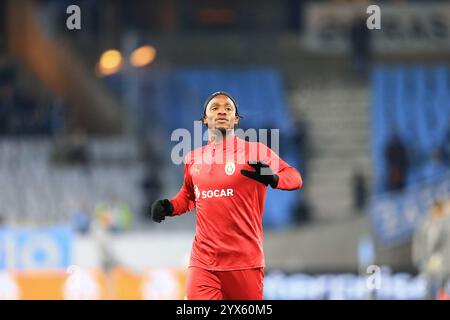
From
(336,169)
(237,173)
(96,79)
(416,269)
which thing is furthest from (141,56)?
(237,173)

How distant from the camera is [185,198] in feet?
23.7

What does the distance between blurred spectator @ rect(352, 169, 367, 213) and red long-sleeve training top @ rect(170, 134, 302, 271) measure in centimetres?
1527

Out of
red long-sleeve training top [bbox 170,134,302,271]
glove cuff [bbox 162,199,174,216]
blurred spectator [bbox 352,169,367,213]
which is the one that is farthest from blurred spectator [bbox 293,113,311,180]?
red long-sleeve training top [bbox 170,134,302,271]

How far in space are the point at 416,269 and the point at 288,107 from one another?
17.2 feet

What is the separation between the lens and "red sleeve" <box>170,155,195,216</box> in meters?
7.16

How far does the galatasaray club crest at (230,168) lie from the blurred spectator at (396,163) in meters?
15.7

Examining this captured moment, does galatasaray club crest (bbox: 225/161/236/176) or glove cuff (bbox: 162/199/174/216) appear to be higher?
galatasaray club crest (bbox: 225/161/236/176)

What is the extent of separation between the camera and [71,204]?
2125 centimetres

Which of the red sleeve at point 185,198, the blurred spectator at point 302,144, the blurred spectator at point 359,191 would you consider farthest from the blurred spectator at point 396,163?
the red sleeve at point 185,198

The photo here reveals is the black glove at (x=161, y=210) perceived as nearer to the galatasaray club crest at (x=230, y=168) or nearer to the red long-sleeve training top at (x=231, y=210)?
the red long-sleeve training top at (x=231, y=210)

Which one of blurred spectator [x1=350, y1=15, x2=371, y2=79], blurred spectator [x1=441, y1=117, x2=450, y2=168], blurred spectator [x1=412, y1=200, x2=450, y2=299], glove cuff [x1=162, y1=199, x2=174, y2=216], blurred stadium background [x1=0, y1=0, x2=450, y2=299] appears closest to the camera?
glove cuff [x1=162, y1=199, x2=174, y2=216]

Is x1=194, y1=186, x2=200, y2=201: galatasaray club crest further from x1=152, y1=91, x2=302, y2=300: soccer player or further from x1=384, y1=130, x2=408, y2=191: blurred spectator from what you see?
x1=384, y1=130, x2=408, y2=191: blurred spectator

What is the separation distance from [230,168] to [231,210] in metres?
0.24
